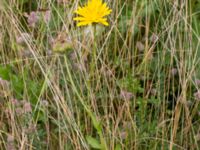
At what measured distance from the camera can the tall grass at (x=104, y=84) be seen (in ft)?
4.83

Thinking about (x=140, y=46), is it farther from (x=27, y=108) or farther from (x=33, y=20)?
(x=27, y=108)

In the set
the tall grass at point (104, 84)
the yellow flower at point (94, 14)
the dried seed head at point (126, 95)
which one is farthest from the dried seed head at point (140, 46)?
the yellow flower at point (94, 14)

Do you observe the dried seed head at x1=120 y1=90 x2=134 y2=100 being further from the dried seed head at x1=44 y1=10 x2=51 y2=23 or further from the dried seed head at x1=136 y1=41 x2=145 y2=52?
the dried seed head at x1=44 y1=10 x2=51 y2=23

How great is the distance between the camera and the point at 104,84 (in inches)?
62.9

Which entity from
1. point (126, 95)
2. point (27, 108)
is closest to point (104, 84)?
point (126, 95)

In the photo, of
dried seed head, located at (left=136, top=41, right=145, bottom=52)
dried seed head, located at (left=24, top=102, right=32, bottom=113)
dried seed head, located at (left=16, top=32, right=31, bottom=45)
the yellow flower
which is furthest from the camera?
dried seed head, located at (left=136, top=41, right=145, bottom=52)

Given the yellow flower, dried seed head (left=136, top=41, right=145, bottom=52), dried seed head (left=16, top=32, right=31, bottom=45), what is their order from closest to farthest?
the yellow flower → dried seed head (left=16, top=32, right=31, bottom=45) → dried seed head (left=136, top=41, right=145, bottom=52)

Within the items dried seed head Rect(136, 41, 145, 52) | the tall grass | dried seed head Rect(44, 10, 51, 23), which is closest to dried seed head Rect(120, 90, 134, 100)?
the tall grass

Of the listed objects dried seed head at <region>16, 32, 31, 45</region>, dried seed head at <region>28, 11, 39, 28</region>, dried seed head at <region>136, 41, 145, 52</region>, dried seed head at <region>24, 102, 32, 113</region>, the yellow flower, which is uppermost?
the yellow flower

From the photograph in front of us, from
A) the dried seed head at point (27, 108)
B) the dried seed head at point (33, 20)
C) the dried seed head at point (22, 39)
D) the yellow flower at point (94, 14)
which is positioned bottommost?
the dried seed head at point (27, 108)

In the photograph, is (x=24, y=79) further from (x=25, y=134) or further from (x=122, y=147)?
(x=122, y=147)

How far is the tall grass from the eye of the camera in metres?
1.47

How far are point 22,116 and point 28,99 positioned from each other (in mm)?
96

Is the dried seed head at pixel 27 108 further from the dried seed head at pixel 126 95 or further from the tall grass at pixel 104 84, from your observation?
the dried seed head at pixel 126 95
